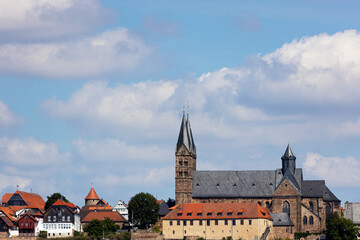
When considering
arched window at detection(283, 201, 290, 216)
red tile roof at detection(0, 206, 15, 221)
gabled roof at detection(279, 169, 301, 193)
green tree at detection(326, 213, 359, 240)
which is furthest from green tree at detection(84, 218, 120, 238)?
green tree at detection(326, 213, 359, 240)

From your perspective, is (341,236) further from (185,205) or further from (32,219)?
(32,219)

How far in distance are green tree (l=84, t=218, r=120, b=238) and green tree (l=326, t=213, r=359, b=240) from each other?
35.0 m

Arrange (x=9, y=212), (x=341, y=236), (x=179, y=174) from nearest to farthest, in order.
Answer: (x=341, y=236), (x=179, y=174), (x=9, y=212)

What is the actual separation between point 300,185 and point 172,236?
25374 millimetres

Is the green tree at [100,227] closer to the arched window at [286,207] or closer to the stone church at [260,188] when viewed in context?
the stone church at [260,188]

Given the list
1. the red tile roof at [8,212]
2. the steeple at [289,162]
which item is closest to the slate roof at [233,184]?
the steeple at [289,162]

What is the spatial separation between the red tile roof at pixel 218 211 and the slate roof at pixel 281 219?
6.55 feet

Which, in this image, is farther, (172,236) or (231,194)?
(231,194)

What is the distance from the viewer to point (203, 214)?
130625 millimetres

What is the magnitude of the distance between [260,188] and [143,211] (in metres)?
20.9

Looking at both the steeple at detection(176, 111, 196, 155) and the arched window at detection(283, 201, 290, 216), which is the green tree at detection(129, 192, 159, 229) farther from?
the arched window at detection(283, 201, 290, 216)

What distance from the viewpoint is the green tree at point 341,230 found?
12325 centimetres

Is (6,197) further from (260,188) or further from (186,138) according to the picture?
(260,188)

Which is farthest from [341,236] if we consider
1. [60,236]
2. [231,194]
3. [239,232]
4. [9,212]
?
[9,212]
